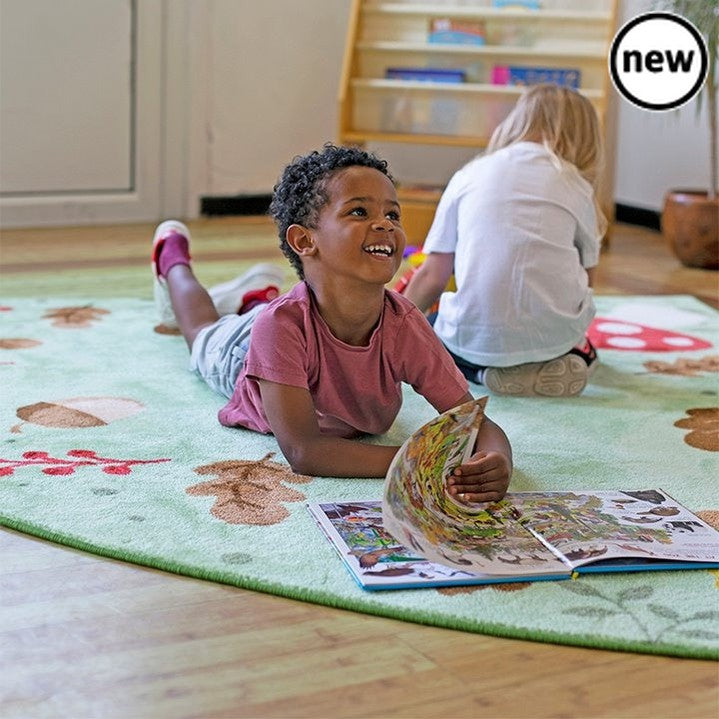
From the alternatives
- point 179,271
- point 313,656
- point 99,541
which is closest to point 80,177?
point 179,271

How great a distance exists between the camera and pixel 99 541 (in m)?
1.30

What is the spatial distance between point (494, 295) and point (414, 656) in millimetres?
978

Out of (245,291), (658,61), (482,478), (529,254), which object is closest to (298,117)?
(658,61)

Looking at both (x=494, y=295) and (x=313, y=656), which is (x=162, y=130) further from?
(x=313, y=656)

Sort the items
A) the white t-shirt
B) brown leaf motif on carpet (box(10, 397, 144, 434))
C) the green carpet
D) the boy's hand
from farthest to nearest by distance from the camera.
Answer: the white t-shirt, brown leaf motif on carpet (box(10, 397, 144, 434)), the boy's hand, the green carpet

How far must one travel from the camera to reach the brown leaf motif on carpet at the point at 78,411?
1.73 metres

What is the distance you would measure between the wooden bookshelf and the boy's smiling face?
206 centimetres

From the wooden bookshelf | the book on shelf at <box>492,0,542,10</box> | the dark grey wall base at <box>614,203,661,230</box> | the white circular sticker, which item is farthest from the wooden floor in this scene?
the dark grey wall base at <box>614,203,661,230</box>

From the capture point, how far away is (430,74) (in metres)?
3.70

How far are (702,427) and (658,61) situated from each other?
2.11 m

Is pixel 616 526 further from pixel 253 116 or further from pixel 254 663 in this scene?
pixel 253 116

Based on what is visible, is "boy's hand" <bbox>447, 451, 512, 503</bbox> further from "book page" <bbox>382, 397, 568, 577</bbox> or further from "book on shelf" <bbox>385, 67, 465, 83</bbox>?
"book on shelf" <bbox>385, 67, 465, 83</bbox>

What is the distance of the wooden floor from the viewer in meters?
0.99

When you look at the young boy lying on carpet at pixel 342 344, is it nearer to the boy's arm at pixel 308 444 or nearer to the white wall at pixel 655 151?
the boy's arm at pixel 308 444
